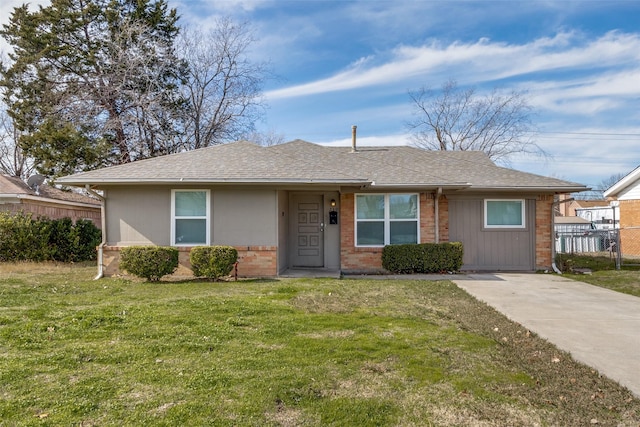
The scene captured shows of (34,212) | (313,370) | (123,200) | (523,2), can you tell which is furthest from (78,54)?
(313,370)

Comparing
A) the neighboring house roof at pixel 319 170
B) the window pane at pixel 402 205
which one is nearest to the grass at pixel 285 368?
the neighboring house roof at pixel 319 170

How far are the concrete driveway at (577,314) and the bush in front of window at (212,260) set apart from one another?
4.96 metres

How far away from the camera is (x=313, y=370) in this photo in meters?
3.66

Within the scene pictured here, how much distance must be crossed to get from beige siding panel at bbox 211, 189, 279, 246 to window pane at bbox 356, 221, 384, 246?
101 inches

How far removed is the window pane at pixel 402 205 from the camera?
1115 centimetres

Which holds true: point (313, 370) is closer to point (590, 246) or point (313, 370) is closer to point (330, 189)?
point (330, 189)

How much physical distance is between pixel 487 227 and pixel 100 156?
57.5 feet

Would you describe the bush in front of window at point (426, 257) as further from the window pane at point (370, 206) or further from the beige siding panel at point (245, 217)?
the beige siding panel at point (245, 217)

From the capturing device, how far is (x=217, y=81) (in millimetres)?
22875

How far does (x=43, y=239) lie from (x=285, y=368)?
12680mm

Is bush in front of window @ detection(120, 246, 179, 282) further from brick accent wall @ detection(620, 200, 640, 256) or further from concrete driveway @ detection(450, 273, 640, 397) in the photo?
brick accent wall @ detection(620, 200, 640, 256)

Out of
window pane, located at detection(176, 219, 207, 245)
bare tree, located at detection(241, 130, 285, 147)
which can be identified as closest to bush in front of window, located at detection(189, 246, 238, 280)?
window pane, located at detection(176, 219, 207, 245)

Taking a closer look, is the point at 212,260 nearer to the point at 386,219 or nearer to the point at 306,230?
the point at 306,230

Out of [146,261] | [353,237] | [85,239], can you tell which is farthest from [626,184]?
[85,239]
